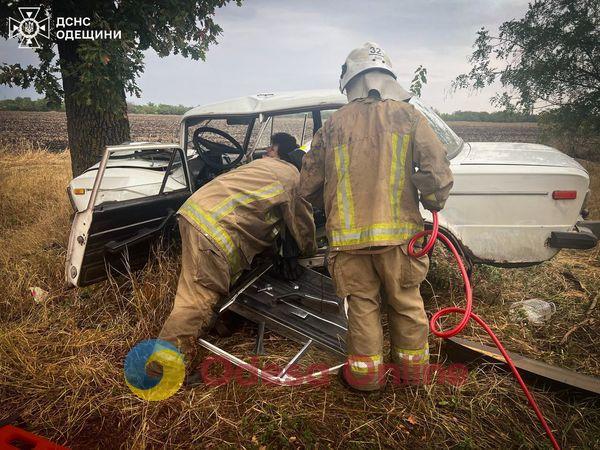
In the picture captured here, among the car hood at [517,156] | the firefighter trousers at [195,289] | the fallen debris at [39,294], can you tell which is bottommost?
the fallen debris at [39,294]

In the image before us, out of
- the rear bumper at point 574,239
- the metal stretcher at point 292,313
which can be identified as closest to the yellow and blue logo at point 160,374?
the metal stretcher at point 292,313

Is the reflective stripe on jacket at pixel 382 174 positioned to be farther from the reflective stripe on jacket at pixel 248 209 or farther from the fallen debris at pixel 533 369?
the fallen debris at pixel 533 369

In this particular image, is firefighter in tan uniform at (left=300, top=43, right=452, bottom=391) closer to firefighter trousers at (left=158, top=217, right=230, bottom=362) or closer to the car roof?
firefighter trousers at (left=158, top=217, right=230, bottom=362)

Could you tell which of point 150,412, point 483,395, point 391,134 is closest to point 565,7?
point 391,134

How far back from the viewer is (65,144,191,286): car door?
9.14 ft

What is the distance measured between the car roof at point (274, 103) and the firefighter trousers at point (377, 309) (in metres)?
1.77

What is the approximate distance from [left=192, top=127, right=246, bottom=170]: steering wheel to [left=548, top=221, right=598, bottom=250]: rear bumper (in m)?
3.02

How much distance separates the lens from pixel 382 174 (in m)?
2.15

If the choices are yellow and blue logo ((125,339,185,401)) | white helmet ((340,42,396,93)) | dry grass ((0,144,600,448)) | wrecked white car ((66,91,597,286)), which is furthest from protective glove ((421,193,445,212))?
yellow and blue logo ((125,339,185,401))

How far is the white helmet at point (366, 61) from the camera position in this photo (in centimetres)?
230

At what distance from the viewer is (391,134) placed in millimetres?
2172

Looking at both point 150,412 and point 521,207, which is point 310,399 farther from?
point 521,207

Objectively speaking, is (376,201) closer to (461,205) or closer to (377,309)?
(377,309)

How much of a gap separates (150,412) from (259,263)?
4.91 ft
